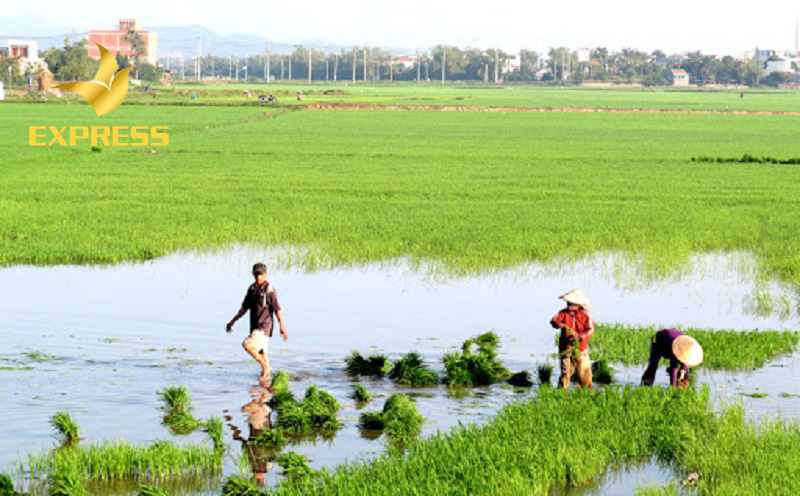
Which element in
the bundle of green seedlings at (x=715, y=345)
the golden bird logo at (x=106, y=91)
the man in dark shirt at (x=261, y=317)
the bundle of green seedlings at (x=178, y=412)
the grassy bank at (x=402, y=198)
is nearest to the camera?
the bundle of green seedlings at (x=178, y=412)

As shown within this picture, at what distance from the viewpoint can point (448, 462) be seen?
803 centimetres

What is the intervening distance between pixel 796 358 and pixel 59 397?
699 cm

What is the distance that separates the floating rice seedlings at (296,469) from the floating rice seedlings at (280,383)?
2338 millimetres

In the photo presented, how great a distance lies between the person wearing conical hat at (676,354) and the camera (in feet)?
31.7

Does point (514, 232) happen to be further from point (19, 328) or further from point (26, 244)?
point (19, 328)

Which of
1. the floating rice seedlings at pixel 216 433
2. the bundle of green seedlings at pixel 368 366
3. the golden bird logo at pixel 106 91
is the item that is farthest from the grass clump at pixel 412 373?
the golden bird logo at pixel 106 91

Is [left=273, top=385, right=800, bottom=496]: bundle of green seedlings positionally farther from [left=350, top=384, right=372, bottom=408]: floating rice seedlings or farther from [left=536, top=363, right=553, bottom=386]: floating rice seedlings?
[left=350, top=384, right=372, bottom=408]: floating rice seedlings

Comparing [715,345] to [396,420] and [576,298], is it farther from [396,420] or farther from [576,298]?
[396,420]

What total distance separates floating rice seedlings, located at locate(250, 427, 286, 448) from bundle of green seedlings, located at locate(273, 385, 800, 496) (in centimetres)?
78

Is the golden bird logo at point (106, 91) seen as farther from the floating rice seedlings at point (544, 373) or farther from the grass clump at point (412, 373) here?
the floating rice seedlings at point (544, 373)

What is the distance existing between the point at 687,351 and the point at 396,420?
2.38 metres

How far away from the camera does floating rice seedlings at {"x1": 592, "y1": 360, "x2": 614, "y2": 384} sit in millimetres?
10930

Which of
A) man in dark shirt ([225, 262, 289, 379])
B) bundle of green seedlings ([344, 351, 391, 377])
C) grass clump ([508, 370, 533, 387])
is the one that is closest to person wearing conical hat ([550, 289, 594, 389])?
grass clump ([508, 370, 533, 387])

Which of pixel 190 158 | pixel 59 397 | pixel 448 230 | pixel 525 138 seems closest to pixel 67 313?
pixel 59 397
